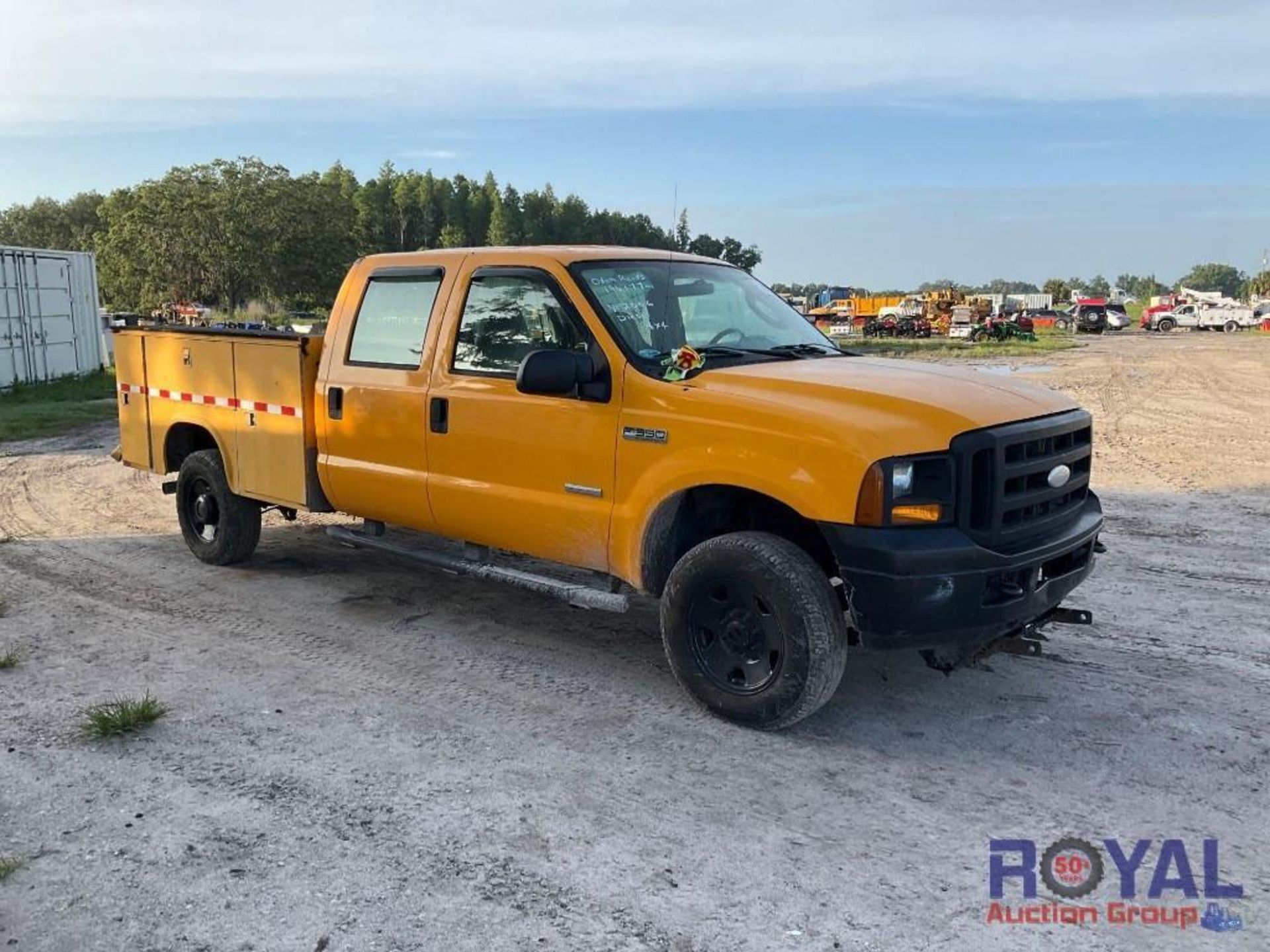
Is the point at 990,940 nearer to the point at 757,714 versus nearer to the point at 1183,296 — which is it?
the point at 757,714

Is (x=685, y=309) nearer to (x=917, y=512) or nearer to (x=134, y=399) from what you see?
(x=917, y=512)

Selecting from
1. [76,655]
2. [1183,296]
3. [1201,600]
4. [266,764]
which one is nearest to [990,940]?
[266,764]

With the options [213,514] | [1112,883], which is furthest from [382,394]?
[1112,883]

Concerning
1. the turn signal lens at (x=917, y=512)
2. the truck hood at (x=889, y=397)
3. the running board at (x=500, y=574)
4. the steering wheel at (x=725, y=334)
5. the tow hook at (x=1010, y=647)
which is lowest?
the tow hook at (x=1010, y=647)

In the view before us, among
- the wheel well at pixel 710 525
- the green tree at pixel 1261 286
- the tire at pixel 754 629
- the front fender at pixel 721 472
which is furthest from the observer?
the green tree at pixel 1261 286

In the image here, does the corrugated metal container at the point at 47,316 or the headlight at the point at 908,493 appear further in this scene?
the corrugated metal container at the point at 47,316

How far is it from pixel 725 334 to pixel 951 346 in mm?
33434

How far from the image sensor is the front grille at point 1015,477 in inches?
Result: 158

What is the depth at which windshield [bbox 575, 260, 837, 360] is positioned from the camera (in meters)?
4.96

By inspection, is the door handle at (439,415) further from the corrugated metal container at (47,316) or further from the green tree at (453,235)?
the green tree at (453,235)

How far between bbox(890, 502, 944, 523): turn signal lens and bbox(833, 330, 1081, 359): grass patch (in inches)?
959

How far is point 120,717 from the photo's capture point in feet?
14.3

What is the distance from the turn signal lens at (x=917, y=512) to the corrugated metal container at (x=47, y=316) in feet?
66.2

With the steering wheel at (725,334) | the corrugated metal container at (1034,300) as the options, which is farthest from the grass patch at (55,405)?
the corrugated metal container at (1034,300)
